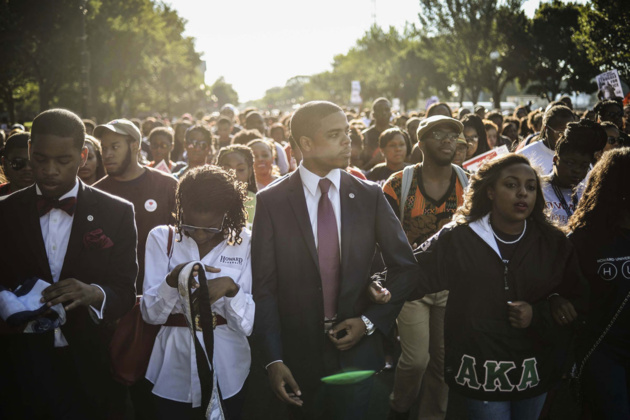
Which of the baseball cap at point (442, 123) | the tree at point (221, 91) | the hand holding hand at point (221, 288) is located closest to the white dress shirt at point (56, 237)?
the hand holding hand at point (221, 288)

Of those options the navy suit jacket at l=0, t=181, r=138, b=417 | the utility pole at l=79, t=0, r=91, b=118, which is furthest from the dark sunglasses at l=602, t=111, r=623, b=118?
the utility pole at l=79, t=0, r=91, b=118

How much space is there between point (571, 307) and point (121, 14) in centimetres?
3482

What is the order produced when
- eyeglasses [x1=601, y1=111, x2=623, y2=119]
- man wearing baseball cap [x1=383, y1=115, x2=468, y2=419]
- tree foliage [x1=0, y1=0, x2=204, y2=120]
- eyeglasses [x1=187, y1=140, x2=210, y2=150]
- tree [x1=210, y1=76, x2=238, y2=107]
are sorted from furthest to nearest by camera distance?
tree [x1=210, y1=76, x2=238, y2=107] < tree foliage [x1=0, y1=0, x2=204, y2=120] < eyeglasses [x1=601, y1=111, x2=623, y2=119] < eyeglasses [x1=187, y1=140, x2=210, y2=150] < man wearing baseball cap [x1=383, y1=115, x2=468, y2=419]

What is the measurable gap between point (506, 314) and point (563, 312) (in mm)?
306

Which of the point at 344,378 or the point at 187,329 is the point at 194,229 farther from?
the point at 344,378

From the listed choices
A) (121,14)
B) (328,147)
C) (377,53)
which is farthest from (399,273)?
(377,53)

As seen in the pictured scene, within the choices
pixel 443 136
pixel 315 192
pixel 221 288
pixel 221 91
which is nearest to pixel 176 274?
pixel 221 288

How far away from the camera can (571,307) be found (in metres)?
2.81

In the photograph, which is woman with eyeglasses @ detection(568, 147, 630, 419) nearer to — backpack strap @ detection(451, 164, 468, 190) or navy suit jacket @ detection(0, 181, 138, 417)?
backpack strap @ detection(451, 164, 468, 190)

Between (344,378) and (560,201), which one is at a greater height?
(560,201)

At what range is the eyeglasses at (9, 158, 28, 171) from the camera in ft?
14.0

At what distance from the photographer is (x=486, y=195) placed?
3100mm

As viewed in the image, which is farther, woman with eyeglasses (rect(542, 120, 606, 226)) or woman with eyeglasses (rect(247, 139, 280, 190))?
woman with eyeglasses (rect(247, 139, 280, 190))

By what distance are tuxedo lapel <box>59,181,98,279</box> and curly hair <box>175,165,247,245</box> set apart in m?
0.53
